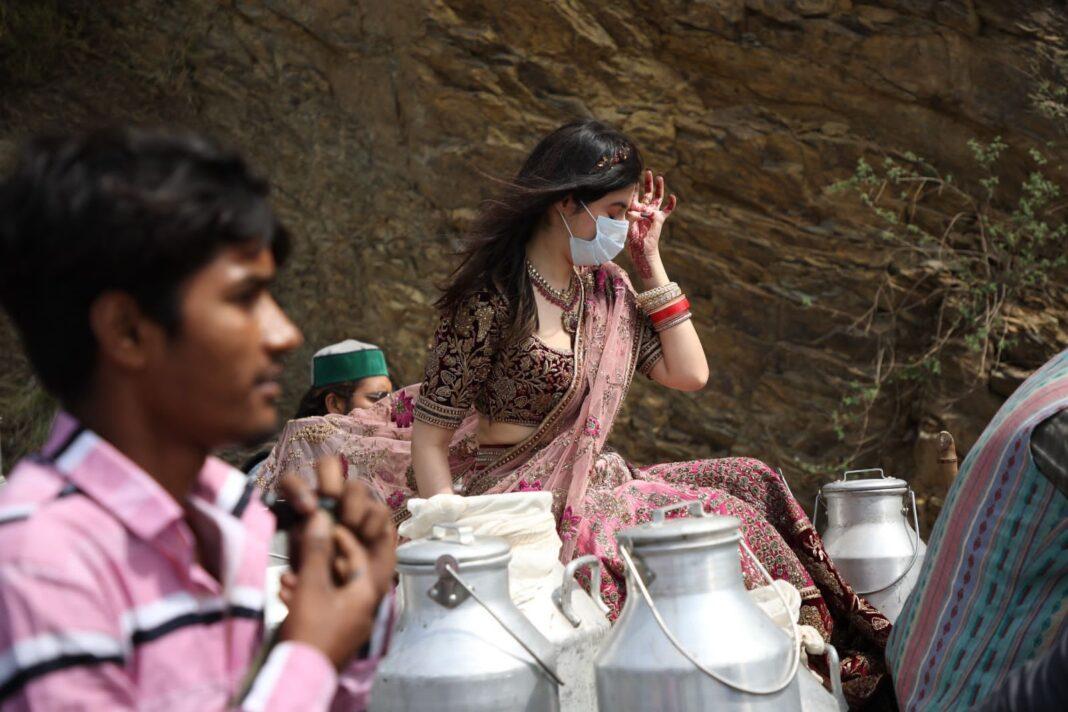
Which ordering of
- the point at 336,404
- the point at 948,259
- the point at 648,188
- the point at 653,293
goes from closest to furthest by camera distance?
the point at 653,293 < the point at 648,188 < the point at 336,404 < the point at 948,259

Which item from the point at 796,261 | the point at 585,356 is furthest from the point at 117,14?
the point at 585,356

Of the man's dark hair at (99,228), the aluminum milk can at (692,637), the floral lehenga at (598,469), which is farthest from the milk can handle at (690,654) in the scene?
the man's dark hair at (99,228)

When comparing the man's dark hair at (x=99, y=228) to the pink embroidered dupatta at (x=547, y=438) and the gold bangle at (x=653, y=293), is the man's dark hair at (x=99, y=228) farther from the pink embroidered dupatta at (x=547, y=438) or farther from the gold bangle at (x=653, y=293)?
the gold bangle at (x=653, y=293)

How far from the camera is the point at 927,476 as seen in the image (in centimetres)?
598

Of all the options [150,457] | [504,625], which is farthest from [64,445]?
[504,625]

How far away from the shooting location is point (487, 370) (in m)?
3.51

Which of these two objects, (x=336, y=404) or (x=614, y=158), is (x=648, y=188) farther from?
(x=336, y=404)

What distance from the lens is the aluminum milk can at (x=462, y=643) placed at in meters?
2.11

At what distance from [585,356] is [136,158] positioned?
249 centimetres

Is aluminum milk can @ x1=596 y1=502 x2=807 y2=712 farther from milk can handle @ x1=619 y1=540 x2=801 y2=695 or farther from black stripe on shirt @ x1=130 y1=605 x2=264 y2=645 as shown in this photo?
black stripe on shirt @ x1=130 y1=605 x2=264 y2=645

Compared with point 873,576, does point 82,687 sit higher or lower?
higher

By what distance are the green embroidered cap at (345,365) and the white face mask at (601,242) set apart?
1.78 metres

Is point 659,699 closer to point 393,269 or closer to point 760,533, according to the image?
point 760,533

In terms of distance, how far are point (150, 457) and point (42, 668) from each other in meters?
0.24
